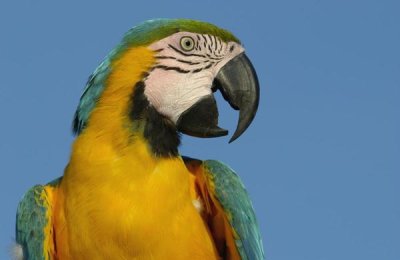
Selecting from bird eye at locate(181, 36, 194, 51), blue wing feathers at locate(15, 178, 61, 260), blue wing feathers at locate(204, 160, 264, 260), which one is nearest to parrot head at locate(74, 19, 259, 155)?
bird eye at locate(181, 36, 194, 51)

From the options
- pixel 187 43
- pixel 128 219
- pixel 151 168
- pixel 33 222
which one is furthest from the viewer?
pixel 187 43

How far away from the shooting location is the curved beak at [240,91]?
393 centimetres

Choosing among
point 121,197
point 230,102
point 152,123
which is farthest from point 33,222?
point 230,102

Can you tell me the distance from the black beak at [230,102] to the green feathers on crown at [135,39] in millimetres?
193

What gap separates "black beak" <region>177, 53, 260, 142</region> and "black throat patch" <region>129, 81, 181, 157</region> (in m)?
0.12

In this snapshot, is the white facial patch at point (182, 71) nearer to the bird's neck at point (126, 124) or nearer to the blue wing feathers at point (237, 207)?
the bird's neck at point (126, 124)

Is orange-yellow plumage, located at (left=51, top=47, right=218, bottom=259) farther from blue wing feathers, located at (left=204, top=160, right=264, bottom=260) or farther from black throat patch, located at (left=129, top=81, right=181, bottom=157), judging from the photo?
blue wing feathers, located at (left=204, top=160, right=264, bottom=260)

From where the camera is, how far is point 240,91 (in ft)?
12.9

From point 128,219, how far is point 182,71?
90 centimetres

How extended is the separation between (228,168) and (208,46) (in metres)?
0.75

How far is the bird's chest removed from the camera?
355cm

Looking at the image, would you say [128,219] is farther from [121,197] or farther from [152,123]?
[152,123]

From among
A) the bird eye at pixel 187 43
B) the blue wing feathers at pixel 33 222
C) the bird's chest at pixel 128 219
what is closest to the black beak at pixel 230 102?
the bird eye at pixel 187 43

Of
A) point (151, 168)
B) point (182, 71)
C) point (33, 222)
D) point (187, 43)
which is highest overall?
point (187, 43)
